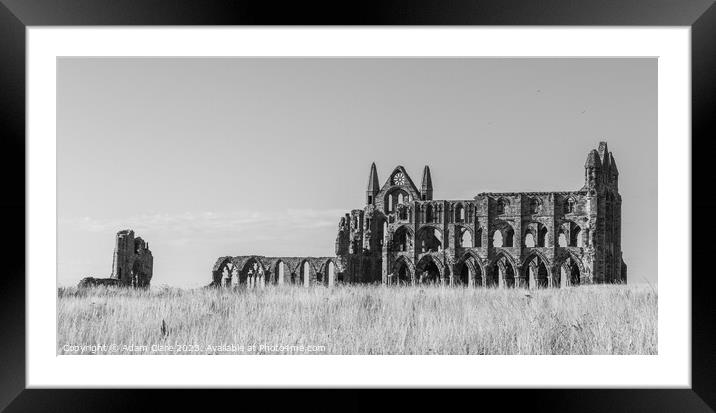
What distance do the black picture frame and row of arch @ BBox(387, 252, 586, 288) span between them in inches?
1184

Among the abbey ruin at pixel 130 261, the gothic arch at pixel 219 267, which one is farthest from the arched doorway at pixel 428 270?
the abbey ruin at pixel 130 261

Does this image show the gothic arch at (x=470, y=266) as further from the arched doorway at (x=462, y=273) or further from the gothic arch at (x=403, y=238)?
the gothic arch at (x=403, y=238)

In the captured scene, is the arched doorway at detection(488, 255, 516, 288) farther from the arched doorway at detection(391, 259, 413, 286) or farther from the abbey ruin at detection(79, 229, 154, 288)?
the abbey ruin at detection(79, 229, 154, 288)

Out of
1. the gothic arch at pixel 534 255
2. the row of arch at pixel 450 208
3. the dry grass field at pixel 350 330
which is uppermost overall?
the row of arch at pixel 450 208

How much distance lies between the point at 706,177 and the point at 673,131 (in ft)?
1.89

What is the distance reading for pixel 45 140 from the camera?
313 inches

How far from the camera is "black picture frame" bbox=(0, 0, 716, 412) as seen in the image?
294 inches

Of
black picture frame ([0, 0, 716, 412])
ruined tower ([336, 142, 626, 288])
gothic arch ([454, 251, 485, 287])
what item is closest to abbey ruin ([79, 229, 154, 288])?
ruined tower ([336, 142, 626, 288])

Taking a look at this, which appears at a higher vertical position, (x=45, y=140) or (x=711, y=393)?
(x=45, y=140)
